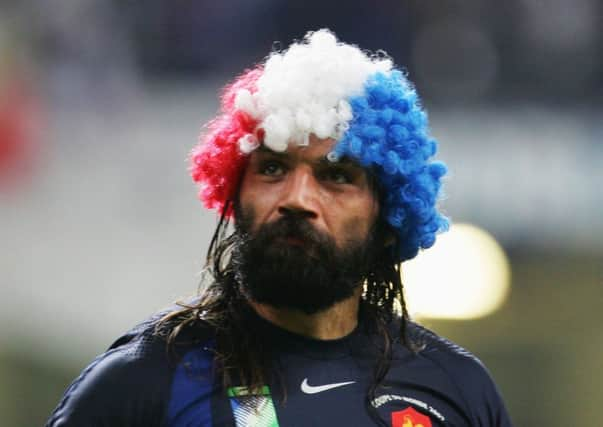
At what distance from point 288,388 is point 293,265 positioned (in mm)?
314

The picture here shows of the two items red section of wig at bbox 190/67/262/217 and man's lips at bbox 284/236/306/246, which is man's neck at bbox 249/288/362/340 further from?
red section of wig at bbox 190/67/262/217

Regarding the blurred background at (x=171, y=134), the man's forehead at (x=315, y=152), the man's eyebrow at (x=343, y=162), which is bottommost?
the man's eyebrow at (x=343, y=162)

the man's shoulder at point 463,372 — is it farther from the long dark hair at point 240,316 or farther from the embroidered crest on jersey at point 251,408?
the embroidered crest on jersey at point 251,408

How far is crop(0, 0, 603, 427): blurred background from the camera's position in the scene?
9.74 m

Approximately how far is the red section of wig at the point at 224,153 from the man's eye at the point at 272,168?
0.10 m

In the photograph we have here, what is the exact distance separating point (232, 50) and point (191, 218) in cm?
128

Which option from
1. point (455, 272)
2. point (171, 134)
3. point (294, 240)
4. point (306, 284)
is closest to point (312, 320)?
point (306, 284)

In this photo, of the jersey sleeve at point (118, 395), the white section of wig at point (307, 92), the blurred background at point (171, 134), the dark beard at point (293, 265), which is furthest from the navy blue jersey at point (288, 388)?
the blurred background at point (171, 134)

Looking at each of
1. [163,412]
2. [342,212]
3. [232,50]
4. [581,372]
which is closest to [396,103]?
[342,212]

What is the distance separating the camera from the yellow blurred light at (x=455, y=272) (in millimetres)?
9977

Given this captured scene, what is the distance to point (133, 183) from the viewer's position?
392 inches

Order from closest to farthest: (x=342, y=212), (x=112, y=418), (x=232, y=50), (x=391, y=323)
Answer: (x=112, y=418)
(x=342, y=212)
(x=391, y=323)
(x=232, y=50)

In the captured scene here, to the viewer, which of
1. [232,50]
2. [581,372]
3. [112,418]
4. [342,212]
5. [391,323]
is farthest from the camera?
[581,372]

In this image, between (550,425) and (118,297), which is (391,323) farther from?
(550,425)
